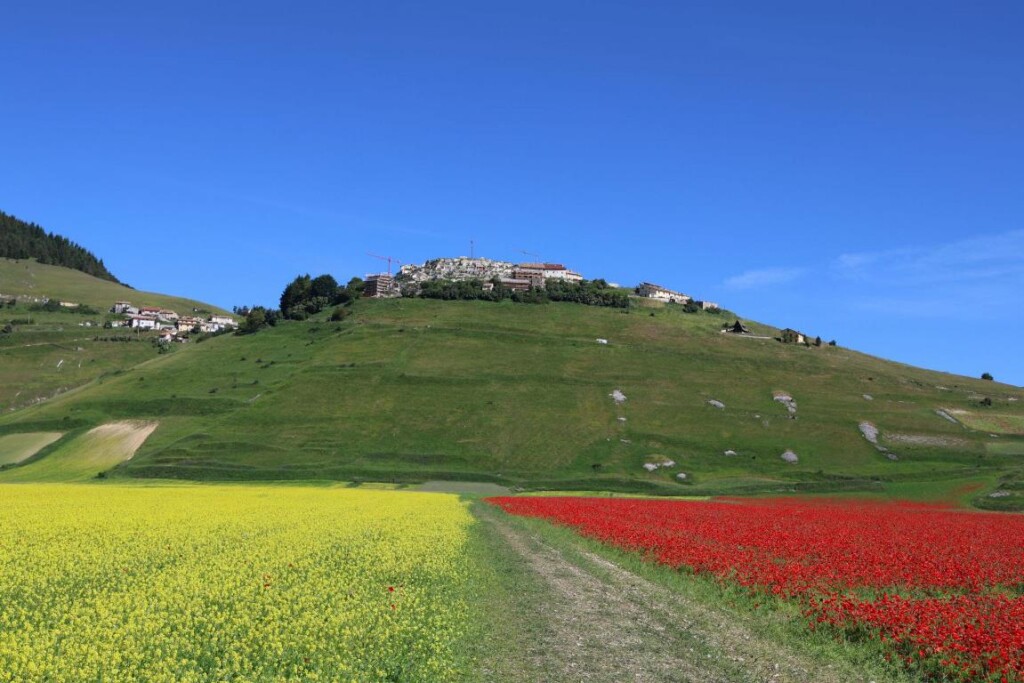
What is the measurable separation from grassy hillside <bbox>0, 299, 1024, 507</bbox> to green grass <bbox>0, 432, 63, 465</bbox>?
3.12 metres

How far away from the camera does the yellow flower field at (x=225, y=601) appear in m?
15.3

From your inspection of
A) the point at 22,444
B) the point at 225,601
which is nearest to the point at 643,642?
the point at 225,601

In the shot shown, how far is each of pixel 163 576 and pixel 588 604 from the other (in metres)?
13.4

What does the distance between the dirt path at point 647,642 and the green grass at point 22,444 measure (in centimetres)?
12196

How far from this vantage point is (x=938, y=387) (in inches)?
6845

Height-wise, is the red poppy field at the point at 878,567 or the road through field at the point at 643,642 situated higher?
the red poppy field at the point at 878,567

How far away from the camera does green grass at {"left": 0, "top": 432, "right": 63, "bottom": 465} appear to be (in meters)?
121

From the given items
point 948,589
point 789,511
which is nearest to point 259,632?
point 948,589

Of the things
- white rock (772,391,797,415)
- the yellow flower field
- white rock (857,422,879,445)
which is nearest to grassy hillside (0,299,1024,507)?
white rock (772,391,797,415)

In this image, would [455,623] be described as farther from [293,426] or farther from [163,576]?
[293,426]

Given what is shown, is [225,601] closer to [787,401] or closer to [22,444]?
[22,444]

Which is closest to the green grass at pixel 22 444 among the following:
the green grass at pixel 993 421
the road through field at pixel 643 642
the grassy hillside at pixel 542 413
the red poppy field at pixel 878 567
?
the grassy hillside at pixel 542 413

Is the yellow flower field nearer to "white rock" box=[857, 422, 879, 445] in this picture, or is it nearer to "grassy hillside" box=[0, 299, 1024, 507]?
"grassy hillside" box=[0, 299, 1024, 507]

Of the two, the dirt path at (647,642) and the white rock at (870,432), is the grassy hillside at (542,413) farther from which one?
the dirt path at (647,642)
